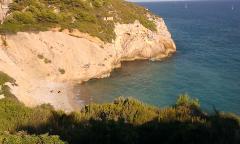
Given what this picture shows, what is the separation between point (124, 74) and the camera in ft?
168

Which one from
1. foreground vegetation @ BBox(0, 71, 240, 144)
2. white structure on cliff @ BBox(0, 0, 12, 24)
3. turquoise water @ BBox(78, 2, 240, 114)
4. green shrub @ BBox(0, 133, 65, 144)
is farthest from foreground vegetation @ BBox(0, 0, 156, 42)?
green shrub @ BBox(0, 133, 65, 144)

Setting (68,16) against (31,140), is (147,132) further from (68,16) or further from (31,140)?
(68,16)

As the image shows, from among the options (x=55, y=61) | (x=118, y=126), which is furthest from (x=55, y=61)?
(x=118, y=126)

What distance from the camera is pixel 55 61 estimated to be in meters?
46.8

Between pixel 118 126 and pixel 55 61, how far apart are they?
102 feet

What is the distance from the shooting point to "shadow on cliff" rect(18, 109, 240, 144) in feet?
51.2

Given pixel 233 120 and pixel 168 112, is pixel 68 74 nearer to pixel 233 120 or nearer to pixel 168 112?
pixel 168 112

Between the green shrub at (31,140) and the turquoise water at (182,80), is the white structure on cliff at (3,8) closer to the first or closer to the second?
the turquoise water at (182,80)

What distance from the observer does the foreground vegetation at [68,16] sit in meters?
49.0

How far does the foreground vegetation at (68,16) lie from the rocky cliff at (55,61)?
120 cm

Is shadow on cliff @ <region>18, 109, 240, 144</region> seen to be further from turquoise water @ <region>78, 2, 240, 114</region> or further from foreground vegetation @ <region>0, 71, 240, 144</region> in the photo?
turquoise water @ <region>78, 2, 240, 114</region>

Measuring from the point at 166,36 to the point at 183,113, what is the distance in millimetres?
47469

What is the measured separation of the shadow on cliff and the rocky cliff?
62.8 feet

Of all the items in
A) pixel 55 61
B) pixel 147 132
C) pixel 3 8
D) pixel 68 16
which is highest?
pixel 3 8
